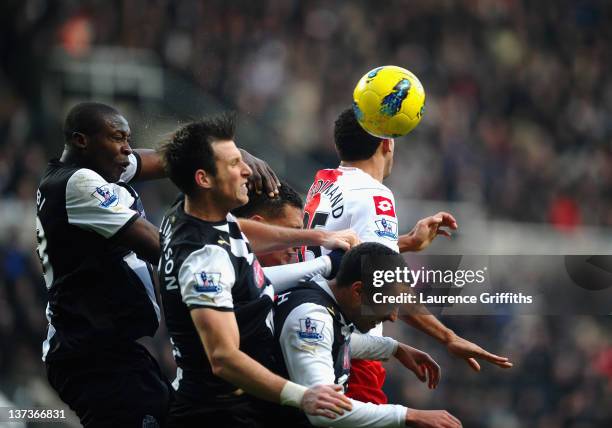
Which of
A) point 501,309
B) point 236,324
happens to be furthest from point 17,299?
point 236,324

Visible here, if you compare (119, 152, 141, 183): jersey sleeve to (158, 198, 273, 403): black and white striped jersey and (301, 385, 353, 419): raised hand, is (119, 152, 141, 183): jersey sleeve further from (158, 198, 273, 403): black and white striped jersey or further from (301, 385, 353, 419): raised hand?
(301, 385, 353, 419): raised hand

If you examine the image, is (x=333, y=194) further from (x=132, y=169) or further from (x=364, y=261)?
(x=132, y=169)

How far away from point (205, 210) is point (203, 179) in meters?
0.14

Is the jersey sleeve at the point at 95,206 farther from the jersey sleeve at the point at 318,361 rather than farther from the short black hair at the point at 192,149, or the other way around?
the jersey sleeve at the point at 318,361

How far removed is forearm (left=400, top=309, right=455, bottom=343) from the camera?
5801 mm

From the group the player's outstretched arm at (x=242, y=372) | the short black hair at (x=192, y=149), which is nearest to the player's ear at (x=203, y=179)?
the short black hair at (x=192, y=149)

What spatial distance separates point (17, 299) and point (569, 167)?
9654 millimetres

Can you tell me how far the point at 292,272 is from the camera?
5.56 metres

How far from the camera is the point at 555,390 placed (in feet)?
47.8

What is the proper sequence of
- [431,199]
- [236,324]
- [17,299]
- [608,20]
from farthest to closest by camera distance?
[608,20], [431,199], [17,299], [236,324]

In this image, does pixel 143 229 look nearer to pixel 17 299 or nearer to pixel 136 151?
pixel 136 151

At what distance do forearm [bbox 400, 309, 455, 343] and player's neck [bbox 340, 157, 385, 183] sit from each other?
0.98m

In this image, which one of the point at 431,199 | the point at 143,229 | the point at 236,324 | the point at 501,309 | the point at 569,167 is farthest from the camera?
the point at 569,167

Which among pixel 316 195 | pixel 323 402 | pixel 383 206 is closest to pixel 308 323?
pixel 323 402
